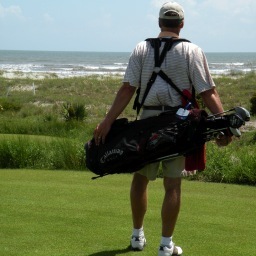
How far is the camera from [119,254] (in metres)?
5.09

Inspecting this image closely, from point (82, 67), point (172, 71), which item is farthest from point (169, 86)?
point (82, 67)

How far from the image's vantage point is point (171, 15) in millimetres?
4863

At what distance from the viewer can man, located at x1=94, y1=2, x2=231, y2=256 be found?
475cm

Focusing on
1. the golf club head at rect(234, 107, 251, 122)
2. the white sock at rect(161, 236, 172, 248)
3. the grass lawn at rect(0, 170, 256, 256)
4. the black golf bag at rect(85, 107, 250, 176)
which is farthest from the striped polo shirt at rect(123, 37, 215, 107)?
the grass lawn at rect(0, 170, 256, 256)

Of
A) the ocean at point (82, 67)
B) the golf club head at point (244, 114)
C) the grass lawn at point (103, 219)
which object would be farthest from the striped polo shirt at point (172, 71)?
the ocean at point (82, 67)

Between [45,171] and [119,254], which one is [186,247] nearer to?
[119,254]

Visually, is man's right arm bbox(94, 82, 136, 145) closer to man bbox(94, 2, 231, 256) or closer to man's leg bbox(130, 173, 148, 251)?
man bbox(94, 2, 231, 256)

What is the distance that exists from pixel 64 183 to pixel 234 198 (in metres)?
2.22

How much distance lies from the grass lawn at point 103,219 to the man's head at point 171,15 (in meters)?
1.68

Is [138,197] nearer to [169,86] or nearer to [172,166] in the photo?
[172,166]

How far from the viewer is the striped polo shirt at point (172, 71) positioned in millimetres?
4734

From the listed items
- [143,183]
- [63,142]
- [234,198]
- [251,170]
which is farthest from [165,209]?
[63,142]

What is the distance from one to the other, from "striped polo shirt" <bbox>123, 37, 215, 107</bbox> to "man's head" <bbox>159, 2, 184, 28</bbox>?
17 cm

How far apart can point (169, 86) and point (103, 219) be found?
189 centimetres
